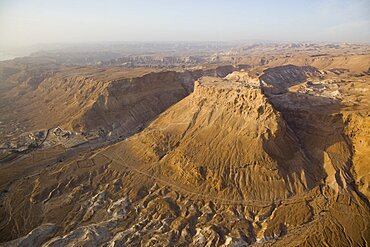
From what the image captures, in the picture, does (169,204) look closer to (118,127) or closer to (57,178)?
(57,178)

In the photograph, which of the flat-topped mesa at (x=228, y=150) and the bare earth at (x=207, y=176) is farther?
the flat-topped mesa at (x=228, y=150)

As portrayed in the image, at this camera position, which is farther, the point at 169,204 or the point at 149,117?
the point at 149,117

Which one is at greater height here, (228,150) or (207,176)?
(228,150)

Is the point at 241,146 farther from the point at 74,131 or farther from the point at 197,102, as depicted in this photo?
the point at 74,131

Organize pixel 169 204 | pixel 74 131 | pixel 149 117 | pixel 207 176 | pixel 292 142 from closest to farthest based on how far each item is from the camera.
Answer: pixel 169 204
pixel 207 176
pixel 292 142
pixel 74 131
pixel 149 117

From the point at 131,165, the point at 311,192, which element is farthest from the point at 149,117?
the point at 311,192

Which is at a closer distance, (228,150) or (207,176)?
(207,176)

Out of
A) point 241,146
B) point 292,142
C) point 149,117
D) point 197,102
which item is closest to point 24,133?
point 149,117

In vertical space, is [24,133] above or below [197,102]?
below

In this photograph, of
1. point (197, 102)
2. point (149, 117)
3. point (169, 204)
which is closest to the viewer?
point (169, 204)

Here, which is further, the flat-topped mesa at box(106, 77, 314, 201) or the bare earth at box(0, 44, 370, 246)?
the flat-topped mesa at box(106, 77, 314, 201)
